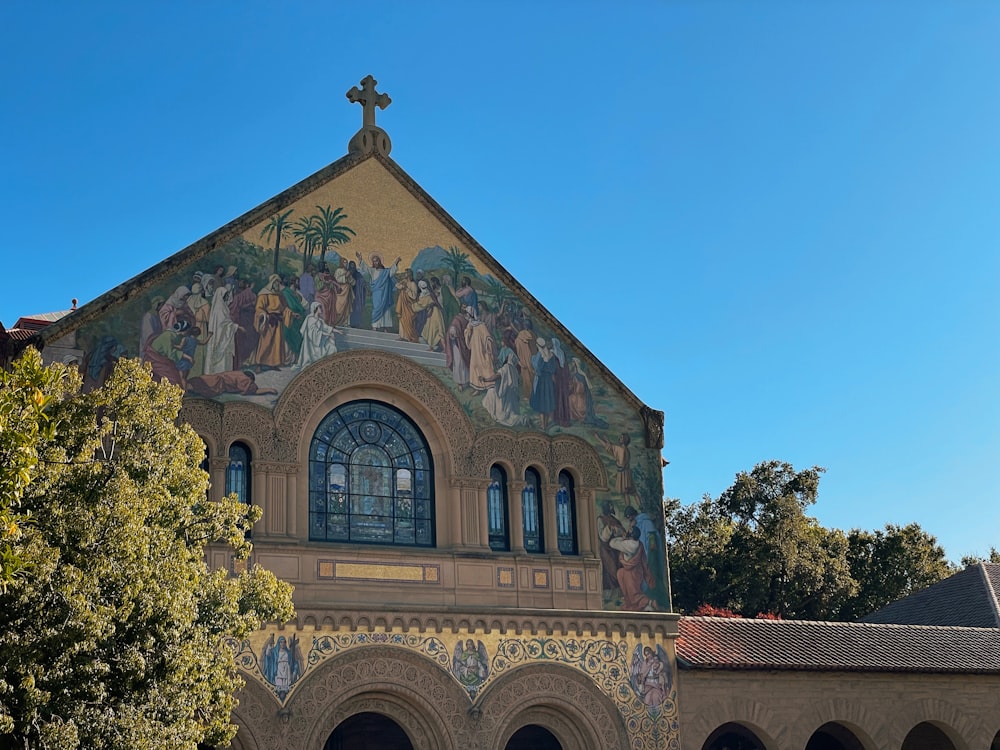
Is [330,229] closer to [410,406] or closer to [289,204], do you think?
[289,204]

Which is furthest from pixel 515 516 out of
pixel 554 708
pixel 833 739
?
pixel 833 739

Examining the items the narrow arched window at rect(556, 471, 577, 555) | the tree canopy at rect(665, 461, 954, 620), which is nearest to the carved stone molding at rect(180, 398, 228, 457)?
the narrow arched window at rect(556, 471, 577, 555)

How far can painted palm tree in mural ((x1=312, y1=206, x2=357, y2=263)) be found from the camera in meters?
23.1

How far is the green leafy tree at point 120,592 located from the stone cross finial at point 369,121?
8.87 metres

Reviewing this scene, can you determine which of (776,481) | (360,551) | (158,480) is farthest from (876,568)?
(158,480)

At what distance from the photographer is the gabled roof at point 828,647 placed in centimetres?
2430

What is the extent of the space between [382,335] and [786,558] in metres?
27.9

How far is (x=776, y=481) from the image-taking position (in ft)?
164

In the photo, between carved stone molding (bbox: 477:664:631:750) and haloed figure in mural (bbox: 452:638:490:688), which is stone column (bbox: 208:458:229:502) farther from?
carved stone molding (bbox: 477:664:631:750)

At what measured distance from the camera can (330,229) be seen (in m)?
23.2

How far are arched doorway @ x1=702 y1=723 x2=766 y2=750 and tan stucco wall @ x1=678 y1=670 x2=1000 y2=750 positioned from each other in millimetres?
1561

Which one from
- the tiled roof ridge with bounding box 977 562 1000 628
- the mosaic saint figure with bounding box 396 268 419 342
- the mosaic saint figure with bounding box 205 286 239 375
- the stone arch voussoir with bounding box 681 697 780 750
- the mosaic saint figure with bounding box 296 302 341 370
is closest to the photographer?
the mosaic saint figure with bounding box 205 286 239 375

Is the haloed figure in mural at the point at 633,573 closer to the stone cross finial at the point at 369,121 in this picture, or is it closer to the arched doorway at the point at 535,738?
the arched doorway at the point at 535,738

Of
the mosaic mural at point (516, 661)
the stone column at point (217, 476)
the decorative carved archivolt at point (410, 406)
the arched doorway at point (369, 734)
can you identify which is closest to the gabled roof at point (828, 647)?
the mosaic mural at point (516, 661)
